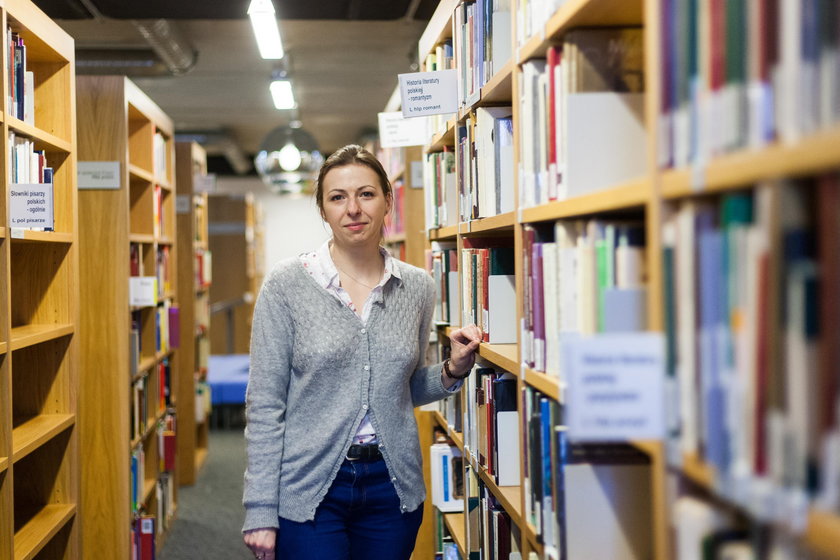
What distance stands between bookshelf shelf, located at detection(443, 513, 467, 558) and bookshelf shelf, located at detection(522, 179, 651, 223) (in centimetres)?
159

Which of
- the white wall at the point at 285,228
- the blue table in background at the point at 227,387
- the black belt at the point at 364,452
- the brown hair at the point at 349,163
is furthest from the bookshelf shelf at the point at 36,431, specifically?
the white wall at the point at 285,228

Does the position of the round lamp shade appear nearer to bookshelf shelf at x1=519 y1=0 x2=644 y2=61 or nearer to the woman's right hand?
the woman's right hand

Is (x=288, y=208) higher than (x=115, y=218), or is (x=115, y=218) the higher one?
(x=288, y=208)

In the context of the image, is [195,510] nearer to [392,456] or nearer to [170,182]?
[170,182]

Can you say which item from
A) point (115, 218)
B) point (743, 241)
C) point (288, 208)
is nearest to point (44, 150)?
point (115, 218)

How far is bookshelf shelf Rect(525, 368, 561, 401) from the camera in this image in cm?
158

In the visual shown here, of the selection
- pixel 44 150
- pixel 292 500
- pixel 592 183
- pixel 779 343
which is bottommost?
pixel 292 500

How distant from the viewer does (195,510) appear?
565cm

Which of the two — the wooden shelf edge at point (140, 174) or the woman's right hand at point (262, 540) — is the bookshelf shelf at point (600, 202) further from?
the wooden shelf edge at point (140, 174)

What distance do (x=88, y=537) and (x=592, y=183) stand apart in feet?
11.8

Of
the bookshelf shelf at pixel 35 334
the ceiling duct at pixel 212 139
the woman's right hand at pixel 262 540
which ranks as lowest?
the woman's right hand at pixel 262 540

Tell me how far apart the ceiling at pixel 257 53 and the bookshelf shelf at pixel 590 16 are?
335 centimetres

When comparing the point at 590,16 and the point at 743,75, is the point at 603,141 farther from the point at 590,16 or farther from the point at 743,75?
the point at 743,75

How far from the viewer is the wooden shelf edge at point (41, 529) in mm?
2730
